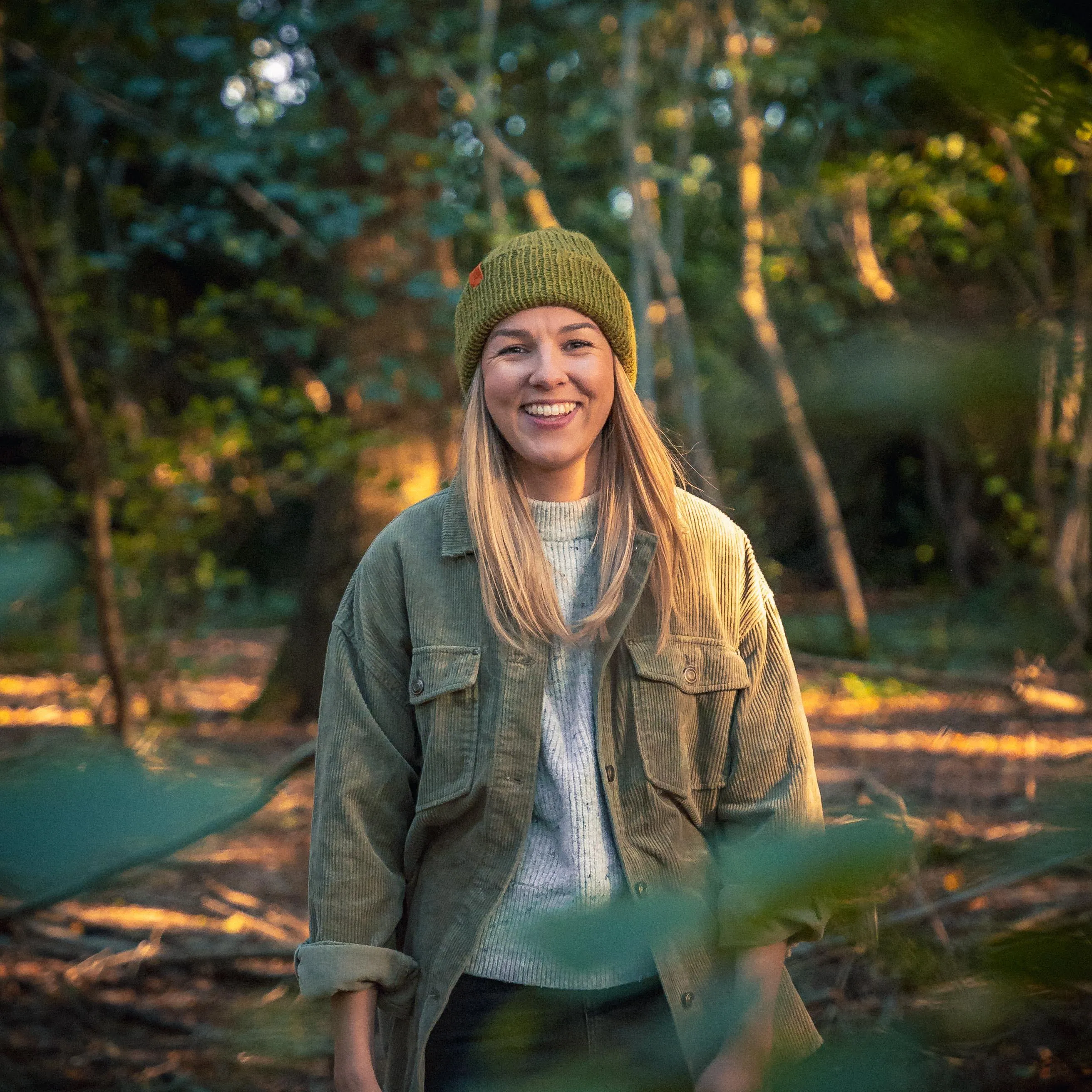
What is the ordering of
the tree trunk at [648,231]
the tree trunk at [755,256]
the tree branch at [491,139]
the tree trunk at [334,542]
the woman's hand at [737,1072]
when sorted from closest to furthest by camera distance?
the woman's hand at [737,1072]
the tree branch at [491,139]
the tree trunk at [755,256]
the tree trunk at [334,542]
the tree trunk at [648,231]

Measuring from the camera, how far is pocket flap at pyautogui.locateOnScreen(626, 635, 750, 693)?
1.60 m

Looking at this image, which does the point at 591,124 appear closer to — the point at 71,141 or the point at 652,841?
the point at 71,141

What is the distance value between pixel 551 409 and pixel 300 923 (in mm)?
2355

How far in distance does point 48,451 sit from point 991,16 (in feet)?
12.6

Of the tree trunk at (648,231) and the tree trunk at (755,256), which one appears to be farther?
the tree trunk at (648,231)

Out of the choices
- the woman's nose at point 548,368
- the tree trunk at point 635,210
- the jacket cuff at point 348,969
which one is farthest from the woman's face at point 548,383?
the tree trunk at point 635,210

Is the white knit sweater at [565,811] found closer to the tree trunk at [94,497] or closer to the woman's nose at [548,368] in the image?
the woman's nose at [548,368]

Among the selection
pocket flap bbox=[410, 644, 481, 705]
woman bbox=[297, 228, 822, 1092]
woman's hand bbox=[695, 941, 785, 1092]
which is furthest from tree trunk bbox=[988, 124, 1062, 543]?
pocket flap bbox=[410, 644, 481, 705]

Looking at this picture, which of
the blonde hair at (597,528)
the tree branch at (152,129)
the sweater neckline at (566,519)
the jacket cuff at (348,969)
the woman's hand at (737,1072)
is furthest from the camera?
the tree branch at (152,129)

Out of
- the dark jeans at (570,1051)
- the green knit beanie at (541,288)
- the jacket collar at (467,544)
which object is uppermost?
the green knit beanie at (541,288)

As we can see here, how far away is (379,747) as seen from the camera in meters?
1.64

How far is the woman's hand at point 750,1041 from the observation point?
443 millimetres

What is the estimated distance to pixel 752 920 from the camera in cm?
44

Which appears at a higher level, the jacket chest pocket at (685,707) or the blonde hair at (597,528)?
the blonde hair at (597,528)
